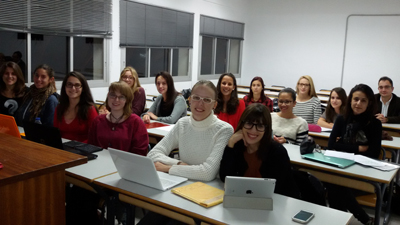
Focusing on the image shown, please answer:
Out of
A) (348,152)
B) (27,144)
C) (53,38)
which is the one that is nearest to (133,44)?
(53,38)

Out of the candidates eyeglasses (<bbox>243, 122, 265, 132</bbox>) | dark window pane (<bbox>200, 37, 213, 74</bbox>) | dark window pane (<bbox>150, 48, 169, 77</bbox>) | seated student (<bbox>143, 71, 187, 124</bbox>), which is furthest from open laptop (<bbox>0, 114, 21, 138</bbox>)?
dark window pane (<bbox>200, 37, 213, 74</bbox>)

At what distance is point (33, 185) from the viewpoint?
4.71ft

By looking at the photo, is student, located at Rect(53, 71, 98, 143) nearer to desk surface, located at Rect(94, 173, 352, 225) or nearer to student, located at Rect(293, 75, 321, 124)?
desk surface, located at Rect(94, 173, 352, 225)

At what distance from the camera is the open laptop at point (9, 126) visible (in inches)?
102

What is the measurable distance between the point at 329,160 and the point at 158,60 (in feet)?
16.9

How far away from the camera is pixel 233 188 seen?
180 cm

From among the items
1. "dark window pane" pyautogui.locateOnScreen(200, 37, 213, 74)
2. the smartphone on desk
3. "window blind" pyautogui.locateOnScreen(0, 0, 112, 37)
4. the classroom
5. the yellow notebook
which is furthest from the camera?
"dark window pane" pyautogui.locateOnScreen(200, 37, 213, 74)

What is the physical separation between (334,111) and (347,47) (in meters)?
5.03

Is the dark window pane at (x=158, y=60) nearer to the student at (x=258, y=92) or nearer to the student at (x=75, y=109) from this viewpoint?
the student at (x=258, y=92)

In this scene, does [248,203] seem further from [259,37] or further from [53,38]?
[259,37]

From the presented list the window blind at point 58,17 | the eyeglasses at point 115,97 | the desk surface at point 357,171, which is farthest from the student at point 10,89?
the desk surface at point 357,171

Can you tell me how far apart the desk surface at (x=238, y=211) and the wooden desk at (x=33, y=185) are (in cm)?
50

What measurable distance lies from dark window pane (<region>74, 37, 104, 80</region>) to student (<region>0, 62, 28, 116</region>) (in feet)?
6.17

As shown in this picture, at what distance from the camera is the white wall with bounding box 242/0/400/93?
28.8ft
